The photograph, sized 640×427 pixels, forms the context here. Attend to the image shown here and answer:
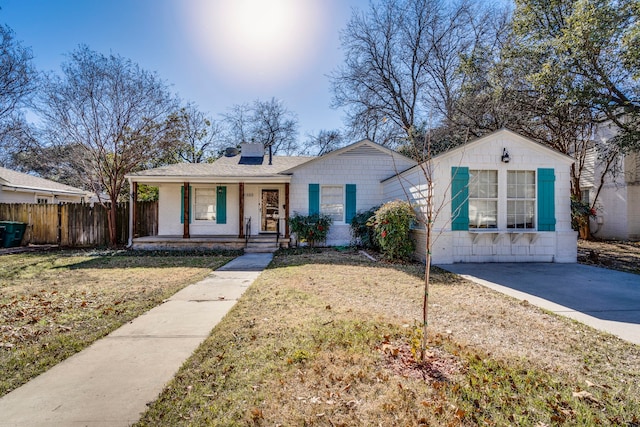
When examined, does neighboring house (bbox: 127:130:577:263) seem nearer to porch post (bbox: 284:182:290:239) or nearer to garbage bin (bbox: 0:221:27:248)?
porch post (bbox: 284:182:290:239)

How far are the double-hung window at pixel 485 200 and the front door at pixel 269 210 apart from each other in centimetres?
758

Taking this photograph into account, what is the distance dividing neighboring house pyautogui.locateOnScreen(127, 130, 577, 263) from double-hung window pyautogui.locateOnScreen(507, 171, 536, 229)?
0.03 m

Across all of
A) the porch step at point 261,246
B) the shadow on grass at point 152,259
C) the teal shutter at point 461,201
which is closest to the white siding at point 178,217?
the porch step at point 261,246

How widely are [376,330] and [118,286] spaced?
5.24 metres

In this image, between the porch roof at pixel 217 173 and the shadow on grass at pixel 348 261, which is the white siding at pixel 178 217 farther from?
the shadow on grass at pixel 348 261

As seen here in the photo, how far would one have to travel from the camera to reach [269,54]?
12.4 metres

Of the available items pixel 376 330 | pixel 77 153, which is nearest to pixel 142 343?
pixel 376 330

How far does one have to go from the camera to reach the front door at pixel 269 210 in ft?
43.5

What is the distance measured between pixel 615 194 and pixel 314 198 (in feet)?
47.4

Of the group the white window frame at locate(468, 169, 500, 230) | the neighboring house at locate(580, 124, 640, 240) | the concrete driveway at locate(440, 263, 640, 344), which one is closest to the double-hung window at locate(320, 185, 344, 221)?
the white window frame at locate(468, 169, 500, 230)

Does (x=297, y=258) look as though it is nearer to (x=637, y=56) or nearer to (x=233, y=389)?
(x=233, y=389)

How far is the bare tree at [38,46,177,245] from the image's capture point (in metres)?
11.6

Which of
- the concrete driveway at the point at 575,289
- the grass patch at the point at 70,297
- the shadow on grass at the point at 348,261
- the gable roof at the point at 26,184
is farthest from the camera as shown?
the gable roof at the point at 26,184

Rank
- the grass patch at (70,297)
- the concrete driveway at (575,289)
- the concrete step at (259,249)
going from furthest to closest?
the concrete step at (259,249), the concrete driveway at (575,289), the grass patch at (70,297)
